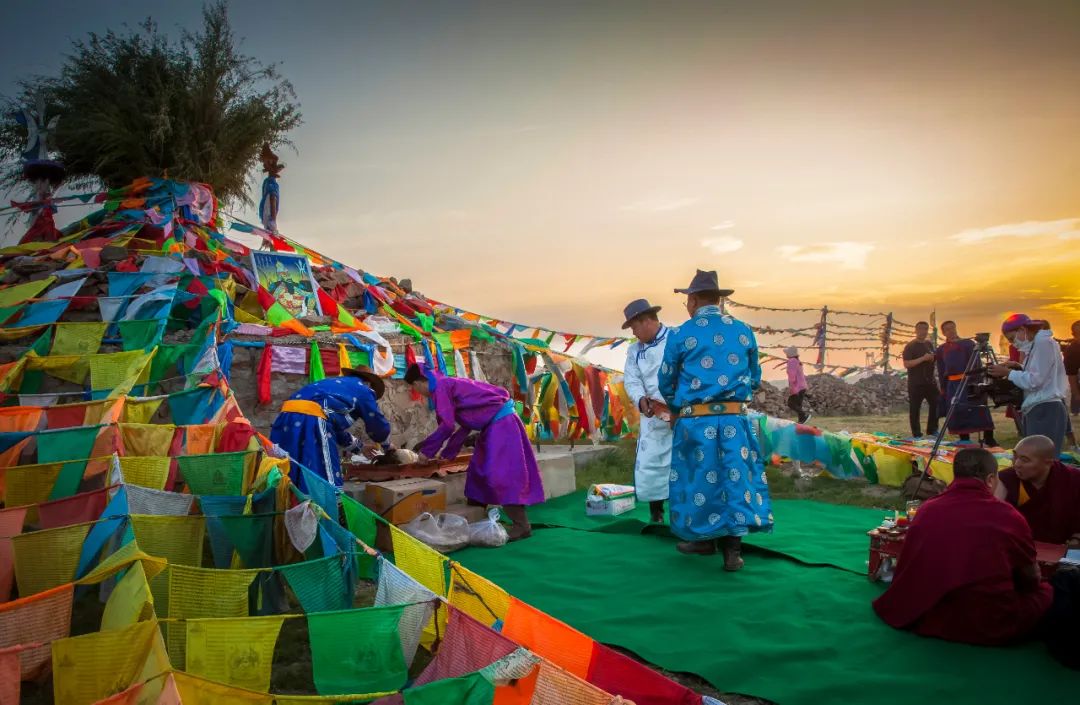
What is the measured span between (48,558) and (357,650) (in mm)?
1781

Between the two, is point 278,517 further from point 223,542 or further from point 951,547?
point 951,547

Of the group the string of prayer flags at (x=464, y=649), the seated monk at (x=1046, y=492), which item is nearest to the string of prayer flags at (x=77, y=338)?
the string of prayer flags at (x=464, y=649)

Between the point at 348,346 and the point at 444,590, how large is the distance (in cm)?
713

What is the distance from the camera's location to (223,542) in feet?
12.0

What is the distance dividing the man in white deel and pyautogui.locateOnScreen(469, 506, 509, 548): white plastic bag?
1.32m

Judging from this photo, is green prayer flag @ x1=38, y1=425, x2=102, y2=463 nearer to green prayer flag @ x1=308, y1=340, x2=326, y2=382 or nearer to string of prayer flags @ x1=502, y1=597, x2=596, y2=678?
string of prayer flags @ x1=502, y1=597, x2=596, y2=678

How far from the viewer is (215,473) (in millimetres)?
4402

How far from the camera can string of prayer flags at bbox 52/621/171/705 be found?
6.84 feet

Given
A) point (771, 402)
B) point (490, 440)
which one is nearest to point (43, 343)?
point (490, 440)

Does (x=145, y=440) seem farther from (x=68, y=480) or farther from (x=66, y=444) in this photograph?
(x=68, y=480)

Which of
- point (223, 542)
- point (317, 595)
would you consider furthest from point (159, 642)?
point (223, 542)

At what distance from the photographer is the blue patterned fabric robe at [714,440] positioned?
4770 mm

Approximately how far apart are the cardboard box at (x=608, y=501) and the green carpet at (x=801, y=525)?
0.07 metres

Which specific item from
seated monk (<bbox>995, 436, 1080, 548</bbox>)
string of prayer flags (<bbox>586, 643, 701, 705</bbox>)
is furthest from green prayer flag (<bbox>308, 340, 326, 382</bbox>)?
seated monk (<bbox>995, 436, 1080, 548</bbox>)
